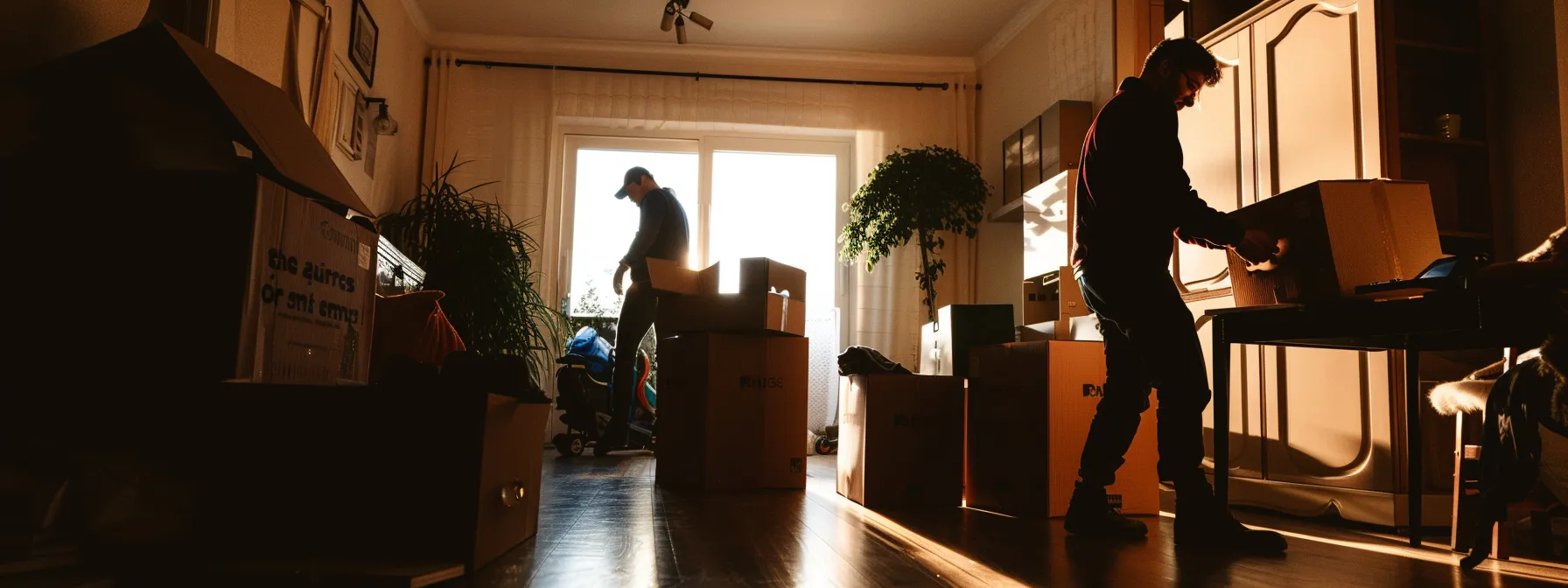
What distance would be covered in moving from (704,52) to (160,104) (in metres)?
4.33

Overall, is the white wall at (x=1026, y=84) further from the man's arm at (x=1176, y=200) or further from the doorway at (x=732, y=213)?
the man's arm at (x=1176, y=200)

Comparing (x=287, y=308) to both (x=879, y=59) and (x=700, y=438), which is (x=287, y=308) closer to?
(x=700, y=438)

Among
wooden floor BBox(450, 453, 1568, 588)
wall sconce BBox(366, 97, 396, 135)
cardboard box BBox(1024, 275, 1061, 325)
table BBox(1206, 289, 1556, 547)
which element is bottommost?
wooden floor BBox(450, 453, 1568, 588)

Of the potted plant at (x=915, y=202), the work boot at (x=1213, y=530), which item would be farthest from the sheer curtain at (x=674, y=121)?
the work boot at (x=1213, y=530)

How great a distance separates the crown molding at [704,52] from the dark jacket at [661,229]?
1.77 metres

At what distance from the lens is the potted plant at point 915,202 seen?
193 inches

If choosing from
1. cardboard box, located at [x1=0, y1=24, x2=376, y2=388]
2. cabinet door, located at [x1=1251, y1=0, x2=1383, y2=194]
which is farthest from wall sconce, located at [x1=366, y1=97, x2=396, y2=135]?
cabinet door, located at [x1=1251, y1=0, x2=1383, y2=194]

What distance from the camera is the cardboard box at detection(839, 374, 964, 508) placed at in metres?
2.75

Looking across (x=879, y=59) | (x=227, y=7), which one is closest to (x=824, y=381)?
(x=879, y=59)

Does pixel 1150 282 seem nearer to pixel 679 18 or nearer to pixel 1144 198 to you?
pixel 1144 198

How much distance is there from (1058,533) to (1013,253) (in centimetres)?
321

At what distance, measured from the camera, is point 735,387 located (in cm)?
305

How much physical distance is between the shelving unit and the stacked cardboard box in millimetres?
Result: 1843

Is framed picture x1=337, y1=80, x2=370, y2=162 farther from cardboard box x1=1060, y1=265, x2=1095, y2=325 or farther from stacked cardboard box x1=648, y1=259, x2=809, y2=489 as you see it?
cardboard box x1=1060, y1=265, x2=1095, y2=325
